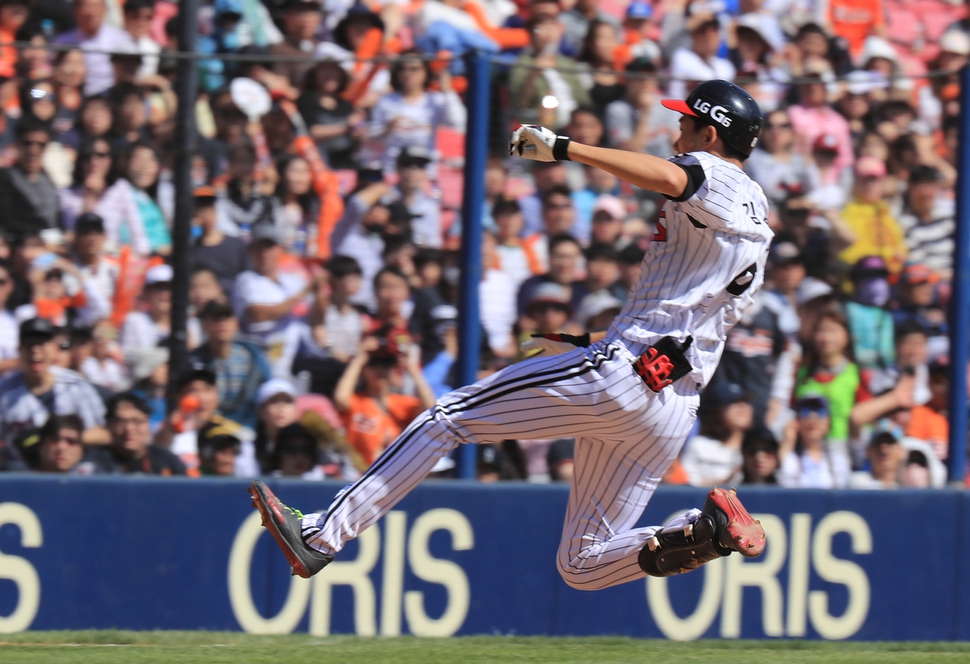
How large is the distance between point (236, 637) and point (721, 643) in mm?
2384

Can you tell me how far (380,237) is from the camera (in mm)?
6605

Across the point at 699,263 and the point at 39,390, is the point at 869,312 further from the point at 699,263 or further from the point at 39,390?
the point at 39,390

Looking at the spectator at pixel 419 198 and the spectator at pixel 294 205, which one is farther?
the spectator at pixel 419 198

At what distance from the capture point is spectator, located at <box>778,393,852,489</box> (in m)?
7.04

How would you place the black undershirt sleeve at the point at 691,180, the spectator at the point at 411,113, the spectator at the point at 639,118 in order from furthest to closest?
the spectator at the point at 639,118 < the spectator at the point at 411,113 < the black undershirt sleeve at the point at 691,180


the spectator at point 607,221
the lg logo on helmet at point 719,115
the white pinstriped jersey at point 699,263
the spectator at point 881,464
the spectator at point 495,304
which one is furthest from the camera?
the spectator at point 881,464

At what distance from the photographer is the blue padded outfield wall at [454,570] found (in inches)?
249

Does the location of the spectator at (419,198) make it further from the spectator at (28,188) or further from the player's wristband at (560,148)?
the player's wristband at (560,148)

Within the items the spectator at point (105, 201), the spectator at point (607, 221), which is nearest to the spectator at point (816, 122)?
the spectator at point (607, 221)

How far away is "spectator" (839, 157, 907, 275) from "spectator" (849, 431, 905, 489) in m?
0.89

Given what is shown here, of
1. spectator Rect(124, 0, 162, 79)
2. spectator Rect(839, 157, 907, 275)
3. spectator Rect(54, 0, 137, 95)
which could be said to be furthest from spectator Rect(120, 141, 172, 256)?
spectator Rect(839, 157, 907, 275)

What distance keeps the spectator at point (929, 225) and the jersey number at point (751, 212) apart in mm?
2747

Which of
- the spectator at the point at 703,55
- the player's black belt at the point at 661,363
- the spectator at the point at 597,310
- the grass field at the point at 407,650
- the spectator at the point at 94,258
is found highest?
the spectator at the point at 703,55

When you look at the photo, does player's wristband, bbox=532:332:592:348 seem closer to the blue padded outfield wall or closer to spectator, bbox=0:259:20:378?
the blue padded outfield wall
